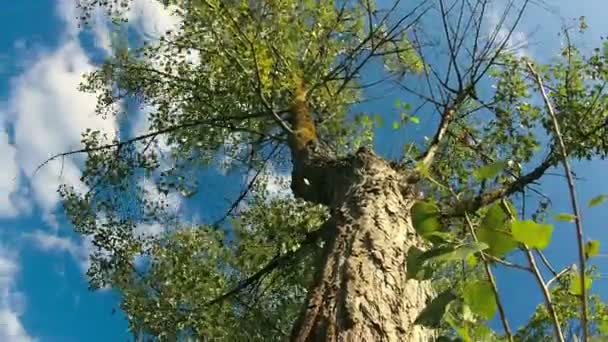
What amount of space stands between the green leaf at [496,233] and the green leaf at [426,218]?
119 mm

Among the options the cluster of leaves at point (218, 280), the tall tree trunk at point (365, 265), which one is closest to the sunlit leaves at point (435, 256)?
the tall tree trunk at point (365, 265)

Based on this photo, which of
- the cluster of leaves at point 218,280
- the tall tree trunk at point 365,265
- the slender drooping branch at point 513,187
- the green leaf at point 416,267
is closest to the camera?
the green leaf at point 416,267

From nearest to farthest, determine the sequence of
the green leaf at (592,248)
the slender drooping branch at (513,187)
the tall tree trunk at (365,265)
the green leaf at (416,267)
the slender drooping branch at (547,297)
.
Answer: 1. the slender drooping branch at (547,297)
2. the green leaf at (592,248)
3. the green leaf at (416,267)
4. the tall tree trunk at (365,265)
5. the slender drooping branch at (513,187)

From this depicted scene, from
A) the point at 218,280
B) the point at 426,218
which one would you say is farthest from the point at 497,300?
the point at 218,280

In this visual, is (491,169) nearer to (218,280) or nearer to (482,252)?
(482,252)

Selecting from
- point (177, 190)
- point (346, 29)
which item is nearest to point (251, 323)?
point (177, 190)

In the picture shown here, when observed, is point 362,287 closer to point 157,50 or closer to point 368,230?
point 368,230

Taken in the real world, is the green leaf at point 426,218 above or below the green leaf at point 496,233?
above

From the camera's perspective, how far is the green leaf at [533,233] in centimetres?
87

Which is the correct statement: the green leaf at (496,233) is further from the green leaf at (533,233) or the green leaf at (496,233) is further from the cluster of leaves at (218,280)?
the cluster of leaves at (218,280)

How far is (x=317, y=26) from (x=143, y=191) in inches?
106

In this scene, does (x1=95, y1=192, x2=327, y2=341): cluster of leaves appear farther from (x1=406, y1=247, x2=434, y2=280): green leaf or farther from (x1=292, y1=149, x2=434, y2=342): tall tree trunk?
(x1=406, y1=247, x2=434, y2=280): green leaf

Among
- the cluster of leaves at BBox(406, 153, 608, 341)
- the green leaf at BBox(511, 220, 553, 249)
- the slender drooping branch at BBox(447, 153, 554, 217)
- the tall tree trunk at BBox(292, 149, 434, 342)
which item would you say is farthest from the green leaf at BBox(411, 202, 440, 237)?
the slender drooping branch at BBox(447, 153, 554, 217)

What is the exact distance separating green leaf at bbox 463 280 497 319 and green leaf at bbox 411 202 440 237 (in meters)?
0.18
